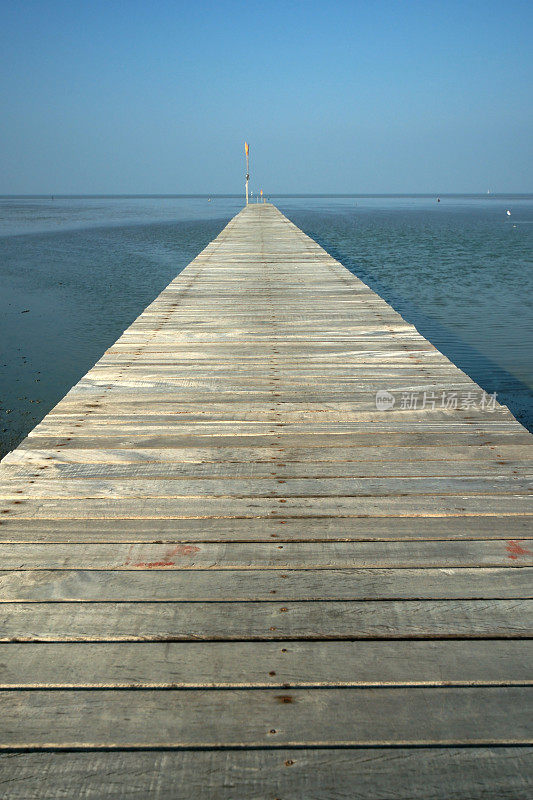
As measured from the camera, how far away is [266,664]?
197 cm

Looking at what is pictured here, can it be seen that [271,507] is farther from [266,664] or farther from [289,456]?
[266,664]

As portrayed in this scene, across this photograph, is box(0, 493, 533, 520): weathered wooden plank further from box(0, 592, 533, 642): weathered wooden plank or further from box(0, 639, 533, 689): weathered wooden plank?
box(0, 639, 533, 689): weathered wooden plank

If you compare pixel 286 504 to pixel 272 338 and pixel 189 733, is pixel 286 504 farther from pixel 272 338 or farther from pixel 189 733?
pixel 272 338

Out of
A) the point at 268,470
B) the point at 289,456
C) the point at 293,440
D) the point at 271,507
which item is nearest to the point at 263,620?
the point at 271,507

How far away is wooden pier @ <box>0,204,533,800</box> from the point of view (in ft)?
5.45

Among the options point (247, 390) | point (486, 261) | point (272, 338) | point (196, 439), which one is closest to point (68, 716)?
point (196, 439)

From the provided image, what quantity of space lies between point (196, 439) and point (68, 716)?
201 cm

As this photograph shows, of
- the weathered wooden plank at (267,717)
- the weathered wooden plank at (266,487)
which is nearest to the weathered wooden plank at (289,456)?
the weathered wooden plank at (266,487)

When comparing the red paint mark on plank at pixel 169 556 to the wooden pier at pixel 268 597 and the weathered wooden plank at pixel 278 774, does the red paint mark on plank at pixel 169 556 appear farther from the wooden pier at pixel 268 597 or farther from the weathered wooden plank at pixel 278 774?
the weathered wooden plank at pixel 278 774

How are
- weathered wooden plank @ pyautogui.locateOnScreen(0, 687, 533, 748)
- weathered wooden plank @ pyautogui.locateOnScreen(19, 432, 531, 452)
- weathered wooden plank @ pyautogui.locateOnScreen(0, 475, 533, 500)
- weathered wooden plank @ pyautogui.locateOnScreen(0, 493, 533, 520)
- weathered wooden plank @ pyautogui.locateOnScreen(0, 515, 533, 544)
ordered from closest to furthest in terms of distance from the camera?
weathered wooden plank @ pyautogui.locateOnScreen(0, 687, 533, 748), weathered wooden plank @ pyautogui.locateOnScreen(0, 515, 533, 544), weathered wooden plank @ pyautogui.locateOnScreen(0, 493, 533, 520), weathered wooden plank @ pyautogui.locateOnScreen(0, 475, 533, 500), weathered wooden plank @ pyautogui.locateOnScreen(19, 432, 531, 452)

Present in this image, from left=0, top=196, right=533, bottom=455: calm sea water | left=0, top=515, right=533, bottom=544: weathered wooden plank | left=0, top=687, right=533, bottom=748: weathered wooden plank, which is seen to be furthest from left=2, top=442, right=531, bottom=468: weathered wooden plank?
left=0, top=196, right=533, bottom=455: calm sea water

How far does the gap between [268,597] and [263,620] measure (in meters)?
0.13

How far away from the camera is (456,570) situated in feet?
7.97

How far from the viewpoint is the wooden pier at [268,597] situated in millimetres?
1662
